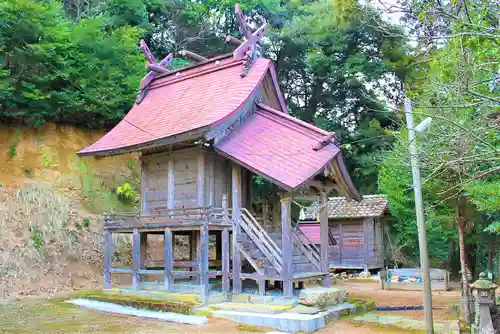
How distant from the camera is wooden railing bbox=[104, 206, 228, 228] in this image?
1262cm

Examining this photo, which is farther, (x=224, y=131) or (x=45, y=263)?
(x=45, y=263)

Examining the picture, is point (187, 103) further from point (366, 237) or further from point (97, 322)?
point (366, 237)

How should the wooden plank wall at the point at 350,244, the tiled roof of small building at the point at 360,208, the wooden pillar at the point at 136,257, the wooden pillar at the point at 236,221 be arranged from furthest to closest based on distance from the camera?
the wooden plank wall at the point at 350,244
the tiled roof of small building at the point at 360,208
the wooden pillar at the point at 136,257
the wooden pillar at the point at 236,221

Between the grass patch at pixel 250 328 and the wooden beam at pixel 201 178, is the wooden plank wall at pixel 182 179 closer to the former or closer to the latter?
the wooden beam at pixel 201 178

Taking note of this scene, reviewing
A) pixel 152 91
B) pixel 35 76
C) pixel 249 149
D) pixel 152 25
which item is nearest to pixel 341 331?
pixel 249 149

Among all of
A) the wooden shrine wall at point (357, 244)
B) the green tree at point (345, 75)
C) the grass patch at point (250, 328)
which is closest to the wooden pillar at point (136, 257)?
the grass patch at point (250, 328)

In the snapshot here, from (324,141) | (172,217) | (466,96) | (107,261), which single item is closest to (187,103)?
(172,217)

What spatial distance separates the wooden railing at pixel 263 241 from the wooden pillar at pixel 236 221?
16cm

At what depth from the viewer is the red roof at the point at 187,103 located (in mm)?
13539

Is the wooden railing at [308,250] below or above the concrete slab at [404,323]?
above

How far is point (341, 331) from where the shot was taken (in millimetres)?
10180

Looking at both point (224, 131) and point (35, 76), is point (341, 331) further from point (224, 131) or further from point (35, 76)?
point (35, 76)

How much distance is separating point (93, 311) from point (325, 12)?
25.4m

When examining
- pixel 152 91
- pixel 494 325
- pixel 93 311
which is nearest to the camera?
pixel 494 325
